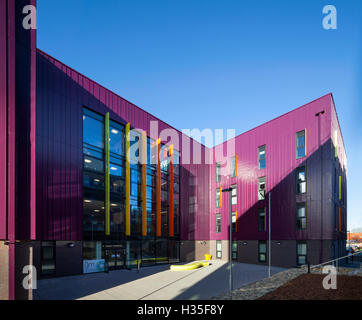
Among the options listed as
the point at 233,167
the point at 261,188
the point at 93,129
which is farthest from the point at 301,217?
the point at 93,129

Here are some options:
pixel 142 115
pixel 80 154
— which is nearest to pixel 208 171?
pixel 142 115

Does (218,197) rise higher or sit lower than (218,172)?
lower

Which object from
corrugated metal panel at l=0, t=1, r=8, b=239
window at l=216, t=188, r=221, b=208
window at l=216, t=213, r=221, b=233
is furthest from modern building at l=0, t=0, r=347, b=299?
window at l=216, t=188, r=221, b=208

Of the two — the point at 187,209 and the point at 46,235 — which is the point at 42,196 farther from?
the point at 187,209

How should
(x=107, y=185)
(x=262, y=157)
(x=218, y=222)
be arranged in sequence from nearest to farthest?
(x=107, y=185), (x=262, y=157), (x=218, y=222)

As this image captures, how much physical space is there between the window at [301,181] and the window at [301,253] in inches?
186

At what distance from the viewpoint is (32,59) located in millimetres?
10703

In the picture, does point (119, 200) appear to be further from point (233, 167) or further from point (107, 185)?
point (233, 167)

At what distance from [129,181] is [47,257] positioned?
8.79 metres

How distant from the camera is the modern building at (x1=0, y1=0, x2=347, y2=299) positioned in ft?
33.2

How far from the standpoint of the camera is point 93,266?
19.7 meters

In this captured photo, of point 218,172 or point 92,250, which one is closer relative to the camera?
point 92,250
